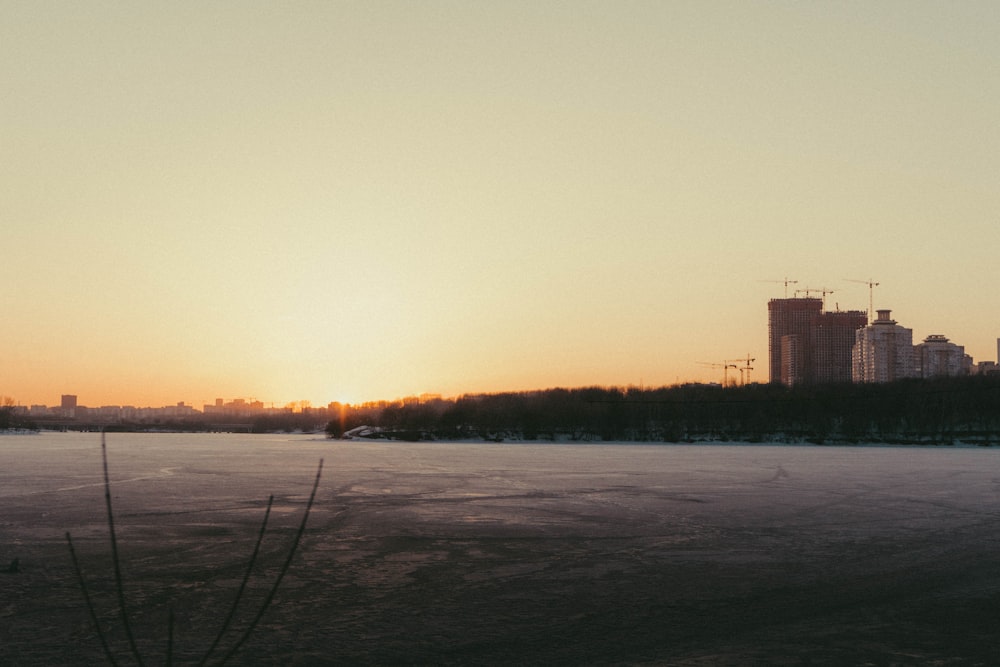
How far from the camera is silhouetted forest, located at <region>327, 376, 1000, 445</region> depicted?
11000 centimetres

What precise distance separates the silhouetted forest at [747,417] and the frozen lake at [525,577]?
85.9 metres

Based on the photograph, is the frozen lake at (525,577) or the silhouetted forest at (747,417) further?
the silhouetted forest at (747,417)

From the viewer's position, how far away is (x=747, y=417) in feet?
403

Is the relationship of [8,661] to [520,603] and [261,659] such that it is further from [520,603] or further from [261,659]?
[520,603]

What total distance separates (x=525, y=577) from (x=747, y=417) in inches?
4526

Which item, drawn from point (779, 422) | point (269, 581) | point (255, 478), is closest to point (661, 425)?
point (779, 422)

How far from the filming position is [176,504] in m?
22.6

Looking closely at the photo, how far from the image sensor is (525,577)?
42.4 ft

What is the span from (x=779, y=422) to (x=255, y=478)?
9914 cm

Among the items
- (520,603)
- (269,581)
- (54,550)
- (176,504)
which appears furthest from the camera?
(176,504)

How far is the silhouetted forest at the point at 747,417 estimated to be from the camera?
→ 110000 millimetres

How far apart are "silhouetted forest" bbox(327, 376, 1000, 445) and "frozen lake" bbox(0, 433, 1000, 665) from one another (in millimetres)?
85858

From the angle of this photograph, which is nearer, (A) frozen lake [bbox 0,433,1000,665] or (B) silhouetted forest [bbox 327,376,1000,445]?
(A) frozen lake [bbox 0,433,1000,665]

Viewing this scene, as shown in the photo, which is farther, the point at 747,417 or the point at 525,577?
the point at 747,417
